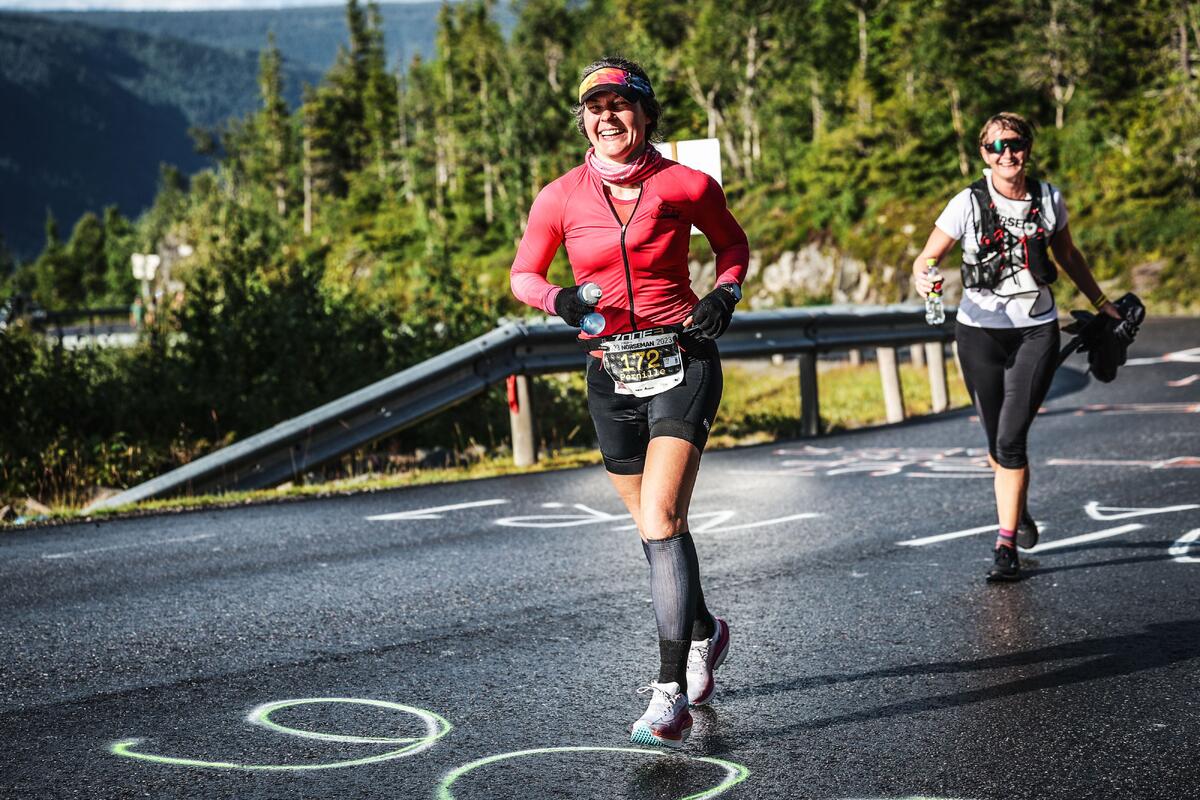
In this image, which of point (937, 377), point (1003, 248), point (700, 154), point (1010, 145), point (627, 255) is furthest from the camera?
point (937, 377)

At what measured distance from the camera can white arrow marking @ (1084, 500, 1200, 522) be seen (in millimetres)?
8195

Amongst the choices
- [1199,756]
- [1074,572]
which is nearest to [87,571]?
[1074,572]

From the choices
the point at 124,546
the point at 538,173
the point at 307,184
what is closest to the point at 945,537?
the point at 124,546

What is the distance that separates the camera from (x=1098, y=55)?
48.4 meters

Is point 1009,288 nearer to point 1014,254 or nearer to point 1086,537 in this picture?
point 1014,254

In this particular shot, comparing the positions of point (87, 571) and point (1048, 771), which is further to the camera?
point (87, 571)

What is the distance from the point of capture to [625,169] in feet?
15.1

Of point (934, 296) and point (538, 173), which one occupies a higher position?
point (538, 173)

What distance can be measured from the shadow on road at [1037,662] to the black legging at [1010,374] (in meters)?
1.30

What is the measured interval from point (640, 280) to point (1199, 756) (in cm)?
220

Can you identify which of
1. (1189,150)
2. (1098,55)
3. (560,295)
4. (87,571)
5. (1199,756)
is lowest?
(1199,756)

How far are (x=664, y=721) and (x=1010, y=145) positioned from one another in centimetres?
356

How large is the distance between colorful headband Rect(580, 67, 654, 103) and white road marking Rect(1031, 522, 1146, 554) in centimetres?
388

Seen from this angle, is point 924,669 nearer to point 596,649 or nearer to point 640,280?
point 596,649
